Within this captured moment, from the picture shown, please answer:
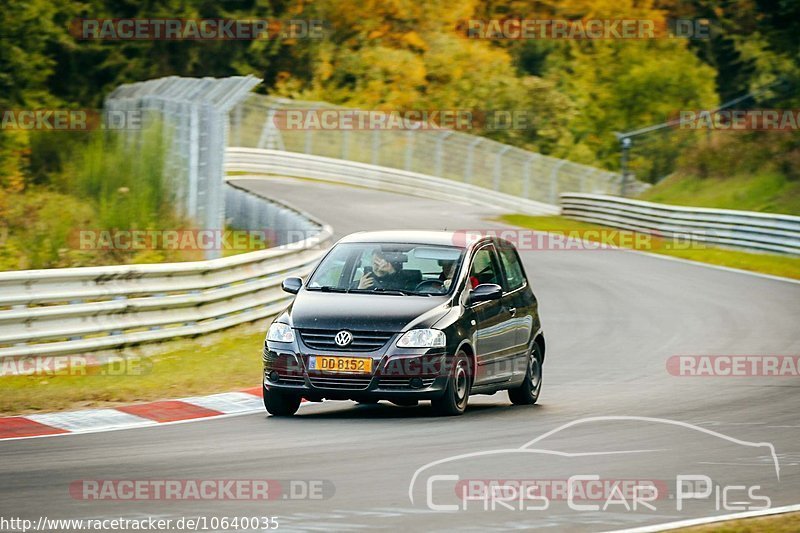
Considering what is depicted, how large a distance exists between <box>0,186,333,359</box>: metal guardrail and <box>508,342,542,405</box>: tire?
4512 mm

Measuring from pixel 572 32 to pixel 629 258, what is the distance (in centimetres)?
4259

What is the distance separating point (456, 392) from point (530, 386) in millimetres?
1845

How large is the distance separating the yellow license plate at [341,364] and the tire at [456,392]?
0.72m

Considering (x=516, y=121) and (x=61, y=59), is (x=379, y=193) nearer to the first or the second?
(x=516, y=121)

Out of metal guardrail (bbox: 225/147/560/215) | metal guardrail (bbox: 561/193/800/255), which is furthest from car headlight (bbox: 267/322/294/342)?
metal guardrail (bbox: 225/147/560/215)

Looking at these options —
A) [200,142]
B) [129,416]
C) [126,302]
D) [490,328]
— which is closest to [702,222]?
[200,142]

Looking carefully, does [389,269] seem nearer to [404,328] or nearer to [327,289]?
[327,289]

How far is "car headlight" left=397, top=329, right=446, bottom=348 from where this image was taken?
1204cm

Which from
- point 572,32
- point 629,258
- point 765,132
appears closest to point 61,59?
point 572,32

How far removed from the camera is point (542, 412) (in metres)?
13.1

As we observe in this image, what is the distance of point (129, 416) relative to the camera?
12.4 metres

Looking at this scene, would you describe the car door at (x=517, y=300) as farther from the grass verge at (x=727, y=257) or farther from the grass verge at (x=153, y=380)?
the grass verge at (x=727, y=257)

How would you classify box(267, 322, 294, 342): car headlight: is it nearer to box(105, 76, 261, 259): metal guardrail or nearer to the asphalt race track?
the asphalt race track

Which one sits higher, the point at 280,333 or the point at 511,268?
the point at 511,268
